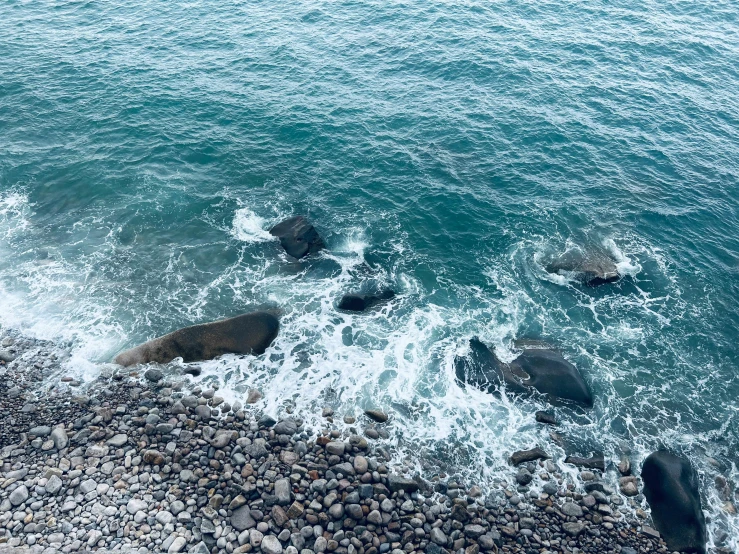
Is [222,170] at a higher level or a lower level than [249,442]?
higher

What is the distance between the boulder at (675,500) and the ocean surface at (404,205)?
1.54 meters

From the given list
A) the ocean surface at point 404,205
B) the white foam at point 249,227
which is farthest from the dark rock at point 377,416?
the white foam at point 249,227

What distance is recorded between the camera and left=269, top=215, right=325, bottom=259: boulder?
5653cm

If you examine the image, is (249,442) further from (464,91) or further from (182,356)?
(464,91)

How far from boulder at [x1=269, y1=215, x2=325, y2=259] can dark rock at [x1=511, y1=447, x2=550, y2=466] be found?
29.9 metres

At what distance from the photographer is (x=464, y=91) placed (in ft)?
262

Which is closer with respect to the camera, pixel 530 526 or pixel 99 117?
pixel 530 526

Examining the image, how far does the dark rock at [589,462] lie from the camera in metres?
39.9

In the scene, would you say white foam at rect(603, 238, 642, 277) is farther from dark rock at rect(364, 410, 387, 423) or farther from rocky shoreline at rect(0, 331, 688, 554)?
dark rock at rect(364, 410, 387, 423)

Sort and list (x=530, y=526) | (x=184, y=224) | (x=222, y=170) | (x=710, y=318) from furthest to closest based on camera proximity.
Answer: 1. (x=222, y=170)
2. (x=184, y=224)
3. (x=710, y=318)
4. (x=530, y=526)

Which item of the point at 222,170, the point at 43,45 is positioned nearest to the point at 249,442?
the point at 222,170

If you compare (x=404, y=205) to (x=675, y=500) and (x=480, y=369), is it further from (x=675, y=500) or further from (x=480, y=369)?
(x=675, y=500)

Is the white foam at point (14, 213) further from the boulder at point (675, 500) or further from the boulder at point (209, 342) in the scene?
the boulder at point (675, 500)

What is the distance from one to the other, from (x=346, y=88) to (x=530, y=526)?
6676cm
